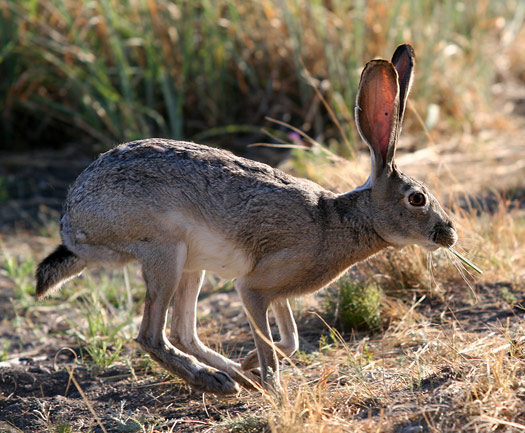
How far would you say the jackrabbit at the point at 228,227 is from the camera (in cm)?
391

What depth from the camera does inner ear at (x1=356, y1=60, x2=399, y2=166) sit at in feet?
11.9

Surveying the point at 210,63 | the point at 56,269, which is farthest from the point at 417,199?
the point at 210,63

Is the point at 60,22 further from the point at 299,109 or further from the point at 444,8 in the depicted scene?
the point at 444,8

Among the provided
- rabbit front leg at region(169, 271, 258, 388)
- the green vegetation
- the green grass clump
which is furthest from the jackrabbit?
the green vegetation

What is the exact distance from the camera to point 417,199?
391 cm

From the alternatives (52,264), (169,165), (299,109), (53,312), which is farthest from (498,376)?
(299,109)

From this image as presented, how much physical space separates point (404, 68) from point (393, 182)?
60 cm

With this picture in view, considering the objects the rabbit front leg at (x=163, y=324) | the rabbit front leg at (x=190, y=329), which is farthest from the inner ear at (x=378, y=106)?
the rabbit front leg at (x=190, y=329)

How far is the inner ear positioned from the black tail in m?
1.69

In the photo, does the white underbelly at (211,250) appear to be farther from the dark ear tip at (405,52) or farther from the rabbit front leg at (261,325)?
the dark ear tip at (405,52)

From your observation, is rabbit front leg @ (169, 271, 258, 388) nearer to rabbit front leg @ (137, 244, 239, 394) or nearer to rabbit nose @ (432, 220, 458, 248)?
rabbit front leg @ (137, 244, 239, 394)

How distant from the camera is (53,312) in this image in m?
5.48

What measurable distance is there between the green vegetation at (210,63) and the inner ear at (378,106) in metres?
3.62

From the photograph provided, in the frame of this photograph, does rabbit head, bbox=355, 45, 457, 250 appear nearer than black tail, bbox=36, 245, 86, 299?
Yes
